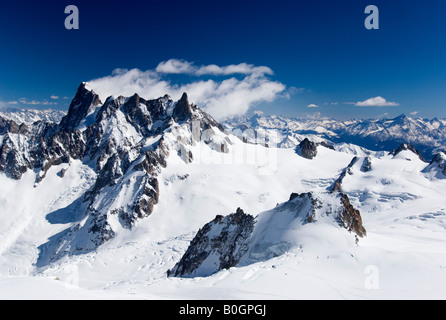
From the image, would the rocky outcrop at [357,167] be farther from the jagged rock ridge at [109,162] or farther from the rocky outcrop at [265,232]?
the rocky outcrop at [265,232]

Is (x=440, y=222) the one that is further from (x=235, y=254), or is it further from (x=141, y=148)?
(x=141, y=148)

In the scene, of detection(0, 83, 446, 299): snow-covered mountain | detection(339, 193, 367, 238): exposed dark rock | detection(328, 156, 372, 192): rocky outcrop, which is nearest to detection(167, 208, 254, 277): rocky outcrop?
detection(0, 83, 446, 299): snow-covered mountain

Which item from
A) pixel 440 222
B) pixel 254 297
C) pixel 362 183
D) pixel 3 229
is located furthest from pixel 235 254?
pixel 3 229

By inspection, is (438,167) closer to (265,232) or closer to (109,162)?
(265,232)

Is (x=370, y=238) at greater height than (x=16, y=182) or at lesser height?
lesser

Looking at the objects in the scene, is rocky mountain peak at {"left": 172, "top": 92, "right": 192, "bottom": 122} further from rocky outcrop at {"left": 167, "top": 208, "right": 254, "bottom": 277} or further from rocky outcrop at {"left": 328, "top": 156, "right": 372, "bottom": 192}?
rocky outcrop at {"left": 167, "top": 208, "right": 254, "bottom": 277}

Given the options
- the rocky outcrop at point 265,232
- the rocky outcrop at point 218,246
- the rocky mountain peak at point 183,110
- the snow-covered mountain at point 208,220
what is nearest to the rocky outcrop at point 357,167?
the snow-covered mountain at point 208,220

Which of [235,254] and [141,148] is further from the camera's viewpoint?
[141,148]
